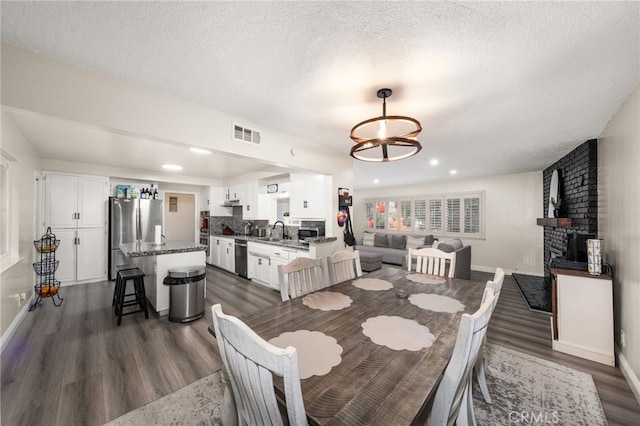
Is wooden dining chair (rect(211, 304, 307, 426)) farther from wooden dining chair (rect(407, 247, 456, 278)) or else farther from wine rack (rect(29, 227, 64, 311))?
wine rack (rect(29, 227, 64, 311))

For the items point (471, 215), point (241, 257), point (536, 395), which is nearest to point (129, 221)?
point (241, 257)

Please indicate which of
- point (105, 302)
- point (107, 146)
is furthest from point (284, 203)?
point (105, 302)

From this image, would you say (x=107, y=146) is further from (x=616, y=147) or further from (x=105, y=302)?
(x=616, y=147)

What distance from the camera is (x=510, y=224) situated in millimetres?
5602

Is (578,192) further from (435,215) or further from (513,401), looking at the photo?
(435,215)

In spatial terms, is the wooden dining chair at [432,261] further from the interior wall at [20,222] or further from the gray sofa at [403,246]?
the interior wall at [20,222]

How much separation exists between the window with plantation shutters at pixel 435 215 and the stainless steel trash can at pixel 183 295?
614 centimetres

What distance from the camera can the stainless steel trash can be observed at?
9.82 ft

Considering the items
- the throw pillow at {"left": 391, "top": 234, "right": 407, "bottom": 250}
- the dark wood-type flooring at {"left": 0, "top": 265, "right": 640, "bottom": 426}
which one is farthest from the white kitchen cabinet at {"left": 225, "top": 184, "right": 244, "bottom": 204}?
the throw pillow at {"left": 391, "top": 234, "right": 407, "bottom": 250}

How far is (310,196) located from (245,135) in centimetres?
178

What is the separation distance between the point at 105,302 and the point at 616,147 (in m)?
6.62

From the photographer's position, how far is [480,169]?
5.01 m

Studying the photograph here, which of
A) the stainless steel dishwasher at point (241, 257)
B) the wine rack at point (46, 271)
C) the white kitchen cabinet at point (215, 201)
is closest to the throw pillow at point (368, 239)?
the stainless steel dishwasher at point (241, 257)

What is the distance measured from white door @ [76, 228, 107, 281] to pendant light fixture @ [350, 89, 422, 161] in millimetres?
5317
